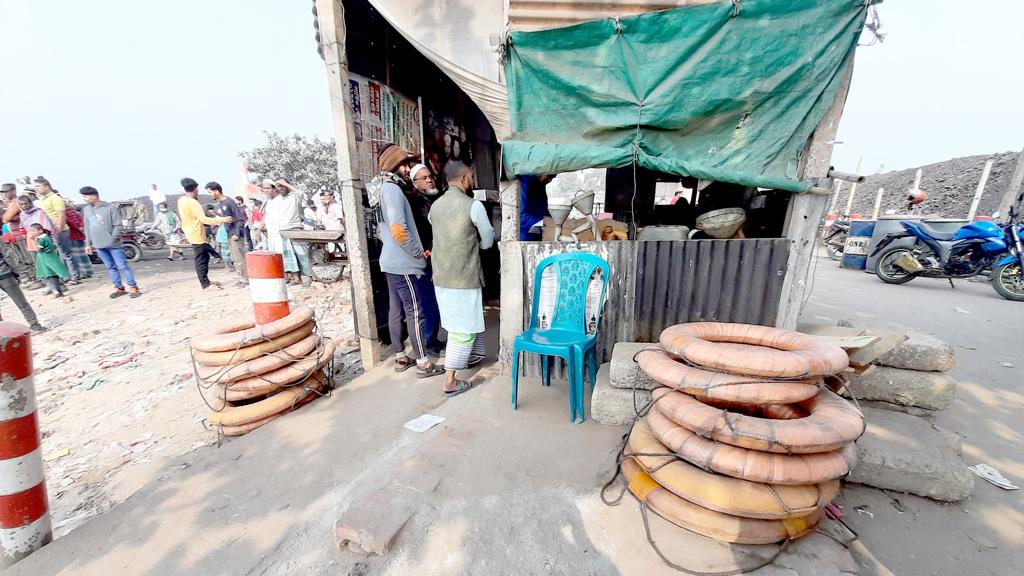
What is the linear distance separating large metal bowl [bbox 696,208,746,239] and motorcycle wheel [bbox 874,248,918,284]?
793cm

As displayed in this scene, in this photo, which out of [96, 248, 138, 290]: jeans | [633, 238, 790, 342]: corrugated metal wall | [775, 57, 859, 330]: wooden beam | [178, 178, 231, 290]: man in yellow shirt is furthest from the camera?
[178, 178, 231, 290]: man in yellow shirt

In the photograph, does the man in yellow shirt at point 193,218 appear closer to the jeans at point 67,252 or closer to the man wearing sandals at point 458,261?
the jeans at point 67,252

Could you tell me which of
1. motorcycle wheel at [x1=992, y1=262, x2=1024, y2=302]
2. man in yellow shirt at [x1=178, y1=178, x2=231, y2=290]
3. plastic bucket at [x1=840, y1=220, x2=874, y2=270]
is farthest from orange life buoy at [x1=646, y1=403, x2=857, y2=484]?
plastic bucket at [x1=840, y1=220, x2=874, y2=270]

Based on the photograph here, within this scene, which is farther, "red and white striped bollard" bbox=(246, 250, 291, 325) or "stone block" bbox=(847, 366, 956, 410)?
"red and white striped bollard" bbox=(246, 250, 291, 325)

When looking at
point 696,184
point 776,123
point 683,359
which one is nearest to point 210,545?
point 683,359

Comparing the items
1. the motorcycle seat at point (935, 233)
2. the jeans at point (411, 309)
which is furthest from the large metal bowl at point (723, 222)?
the motorcycle seat at point (935, 233)

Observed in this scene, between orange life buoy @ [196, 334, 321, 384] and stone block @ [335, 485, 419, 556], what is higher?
orange life buoy @ [196, 334, 321, 384]

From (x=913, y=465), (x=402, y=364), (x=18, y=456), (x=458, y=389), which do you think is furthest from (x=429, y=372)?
(x=913, y=465)

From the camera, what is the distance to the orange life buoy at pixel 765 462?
5.16 feet

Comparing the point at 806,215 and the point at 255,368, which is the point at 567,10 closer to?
the point at 806,215

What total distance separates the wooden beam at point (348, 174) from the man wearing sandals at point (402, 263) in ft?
0.98

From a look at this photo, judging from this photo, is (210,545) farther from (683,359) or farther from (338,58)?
(338,58)

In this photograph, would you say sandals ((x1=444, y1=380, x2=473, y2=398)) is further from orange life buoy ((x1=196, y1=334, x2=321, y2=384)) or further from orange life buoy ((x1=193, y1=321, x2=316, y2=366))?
orange life buoy ((x1=193, y1=321, x2=316, y2=366))

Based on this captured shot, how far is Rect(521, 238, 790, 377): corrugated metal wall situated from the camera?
116 inches
